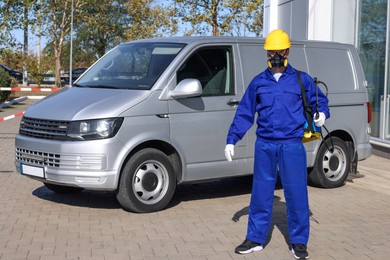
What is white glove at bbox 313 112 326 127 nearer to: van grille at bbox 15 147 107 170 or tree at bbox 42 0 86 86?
van grille at bbox 15 147 107 170

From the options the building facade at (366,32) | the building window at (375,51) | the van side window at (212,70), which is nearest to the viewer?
the van side window at (212,70)

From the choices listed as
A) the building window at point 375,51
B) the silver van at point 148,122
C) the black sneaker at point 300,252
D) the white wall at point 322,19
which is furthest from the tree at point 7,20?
the black sneaker at point 300,252

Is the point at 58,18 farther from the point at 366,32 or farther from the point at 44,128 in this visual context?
the point at 44,128

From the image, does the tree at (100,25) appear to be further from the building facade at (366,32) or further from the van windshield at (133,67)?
the van windshield at (133,67)

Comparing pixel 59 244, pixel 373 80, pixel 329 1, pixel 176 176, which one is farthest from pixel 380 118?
pixel 59 244

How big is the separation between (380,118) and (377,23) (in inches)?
79.3

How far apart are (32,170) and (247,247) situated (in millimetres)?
2967

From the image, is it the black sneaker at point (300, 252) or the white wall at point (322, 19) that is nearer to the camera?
the black sneaker at point (300, 252)

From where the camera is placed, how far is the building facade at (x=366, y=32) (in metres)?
14.1

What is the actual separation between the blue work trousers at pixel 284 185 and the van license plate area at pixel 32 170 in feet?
9.05

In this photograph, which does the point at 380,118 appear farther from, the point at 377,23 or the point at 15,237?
the point at 15,237

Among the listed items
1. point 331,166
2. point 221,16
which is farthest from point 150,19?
point 331,166

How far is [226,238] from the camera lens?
690 cm

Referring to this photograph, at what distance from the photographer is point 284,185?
6211mm
